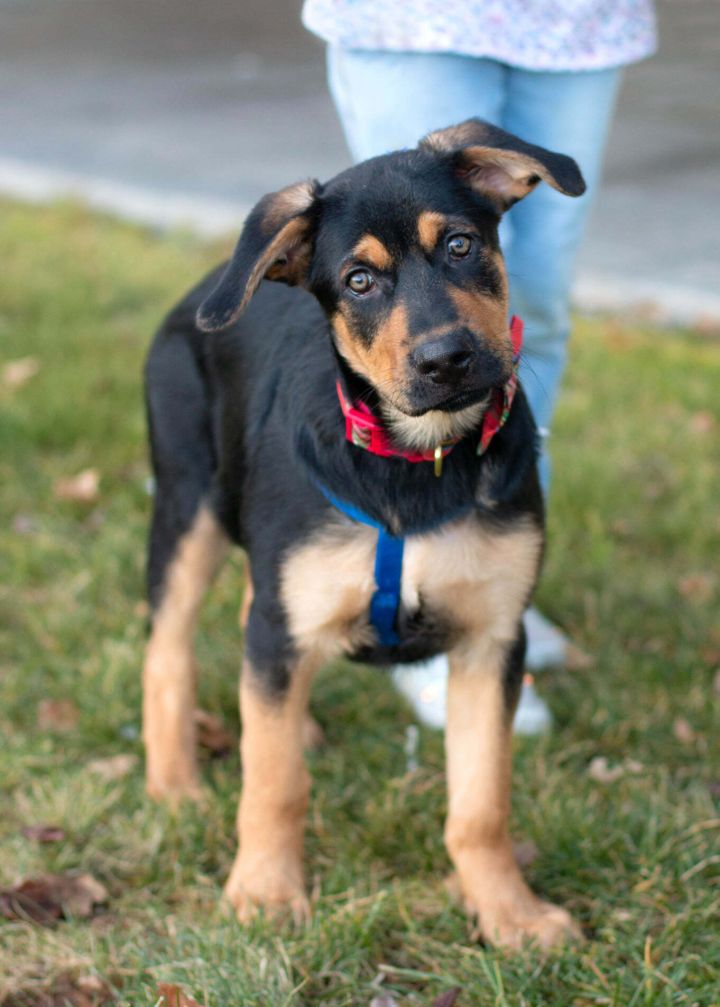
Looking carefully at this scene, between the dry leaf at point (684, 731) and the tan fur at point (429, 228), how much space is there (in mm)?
1815

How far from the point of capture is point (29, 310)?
7.71 m

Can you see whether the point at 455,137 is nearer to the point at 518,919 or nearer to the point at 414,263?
the point at 414,263

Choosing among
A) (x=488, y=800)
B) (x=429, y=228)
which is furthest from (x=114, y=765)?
(x=429, y=228)

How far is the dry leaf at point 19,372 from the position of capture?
652cm

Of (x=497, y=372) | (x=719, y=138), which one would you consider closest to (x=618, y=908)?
(x=497, y=372)

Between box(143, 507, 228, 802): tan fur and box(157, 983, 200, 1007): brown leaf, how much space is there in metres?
0.90

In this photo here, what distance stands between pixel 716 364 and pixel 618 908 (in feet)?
12.7

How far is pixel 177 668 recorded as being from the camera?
3.79 meters

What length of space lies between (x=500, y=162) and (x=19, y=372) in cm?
421

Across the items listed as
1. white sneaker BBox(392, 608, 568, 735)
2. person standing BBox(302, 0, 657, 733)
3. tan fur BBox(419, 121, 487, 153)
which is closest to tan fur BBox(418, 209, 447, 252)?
tan fur BBox(419, 121, 487, 153)

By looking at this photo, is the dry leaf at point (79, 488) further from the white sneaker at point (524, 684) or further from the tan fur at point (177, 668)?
the white sneaker at point (524, 684)

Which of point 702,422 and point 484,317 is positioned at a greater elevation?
point 484,317

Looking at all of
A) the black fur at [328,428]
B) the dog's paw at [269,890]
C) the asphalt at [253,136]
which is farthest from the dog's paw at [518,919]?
the asphalt at [253,136]

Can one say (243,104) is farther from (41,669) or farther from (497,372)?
(497,372)
